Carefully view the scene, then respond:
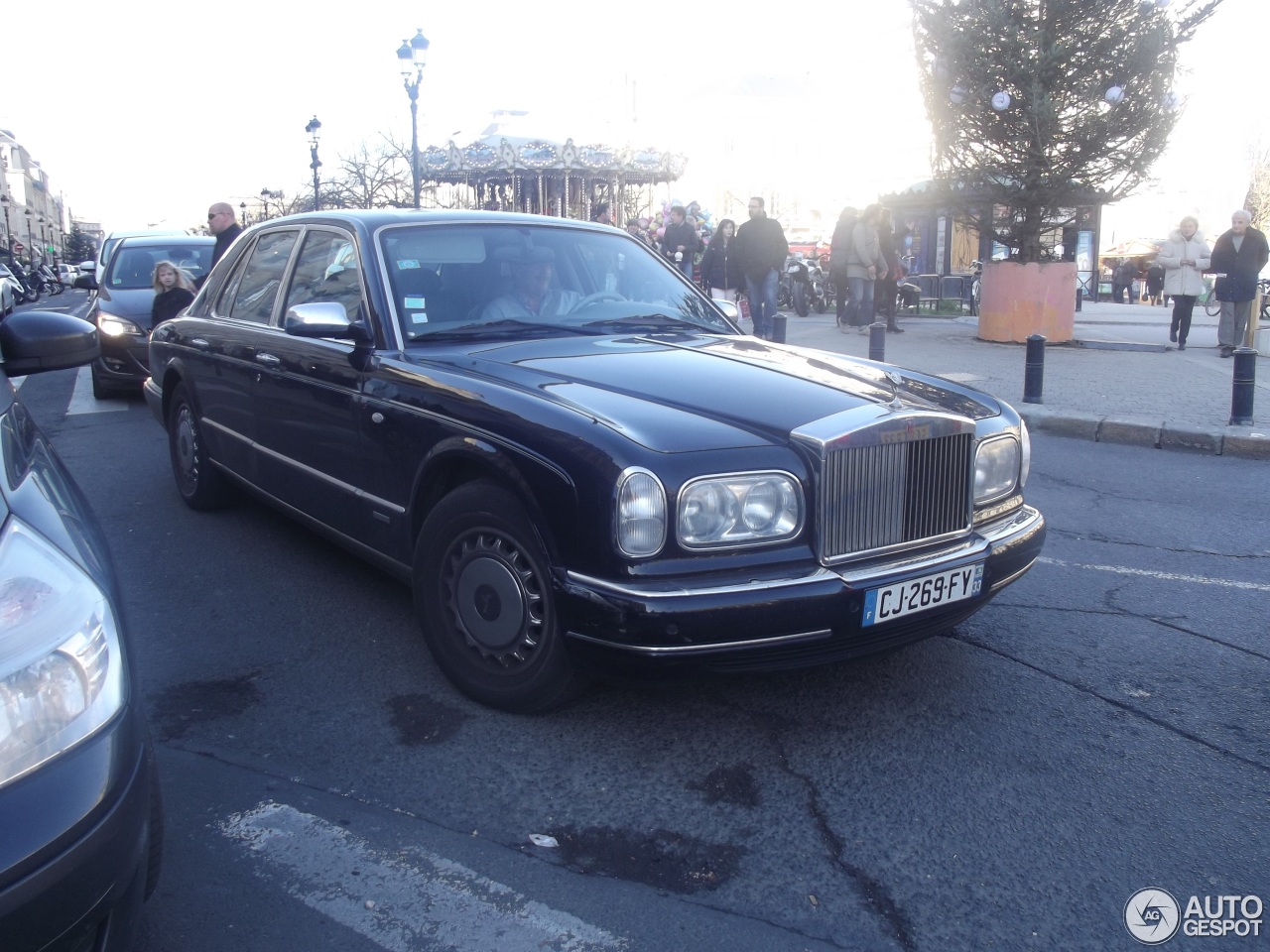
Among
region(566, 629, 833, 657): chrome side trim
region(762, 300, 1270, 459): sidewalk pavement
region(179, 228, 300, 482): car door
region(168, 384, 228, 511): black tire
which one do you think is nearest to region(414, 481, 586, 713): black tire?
region(566, 629, 833, 657): chrome side trim

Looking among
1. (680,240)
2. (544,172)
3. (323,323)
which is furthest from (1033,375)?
(544,172)

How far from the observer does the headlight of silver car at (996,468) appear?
3668 millimetres

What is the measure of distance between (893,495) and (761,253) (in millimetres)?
11194

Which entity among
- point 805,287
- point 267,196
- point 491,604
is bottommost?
point 491,604

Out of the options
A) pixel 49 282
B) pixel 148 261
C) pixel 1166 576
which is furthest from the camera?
pixel 49 282

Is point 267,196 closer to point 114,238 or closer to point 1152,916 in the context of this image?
point 114,238

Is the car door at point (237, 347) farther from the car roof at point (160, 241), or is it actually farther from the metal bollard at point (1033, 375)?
the car roof at point (160, 241)

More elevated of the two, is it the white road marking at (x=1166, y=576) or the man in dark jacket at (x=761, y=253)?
the man in dark jacket at (x=761, y=253)

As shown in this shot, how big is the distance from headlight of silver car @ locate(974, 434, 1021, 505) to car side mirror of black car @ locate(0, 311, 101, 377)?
2.77 m

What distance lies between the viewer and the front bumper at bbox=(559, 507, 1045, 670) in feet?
9.71

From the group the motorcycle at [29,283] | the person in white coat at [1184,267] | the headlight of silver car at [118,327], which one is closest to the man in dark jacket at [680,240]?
the person in white coat at [1184,267]

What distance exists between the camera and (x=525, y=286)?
448 centimetres

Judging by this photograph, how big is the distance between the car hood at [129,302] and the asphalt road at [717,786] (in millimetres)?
6660

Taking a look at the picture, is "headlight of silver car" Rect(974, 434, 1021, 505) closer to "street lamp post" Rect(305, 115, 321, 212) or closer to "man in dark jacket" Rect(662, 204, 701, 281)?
"man in dark jacket" Rect(662, 204, 701, 281)
